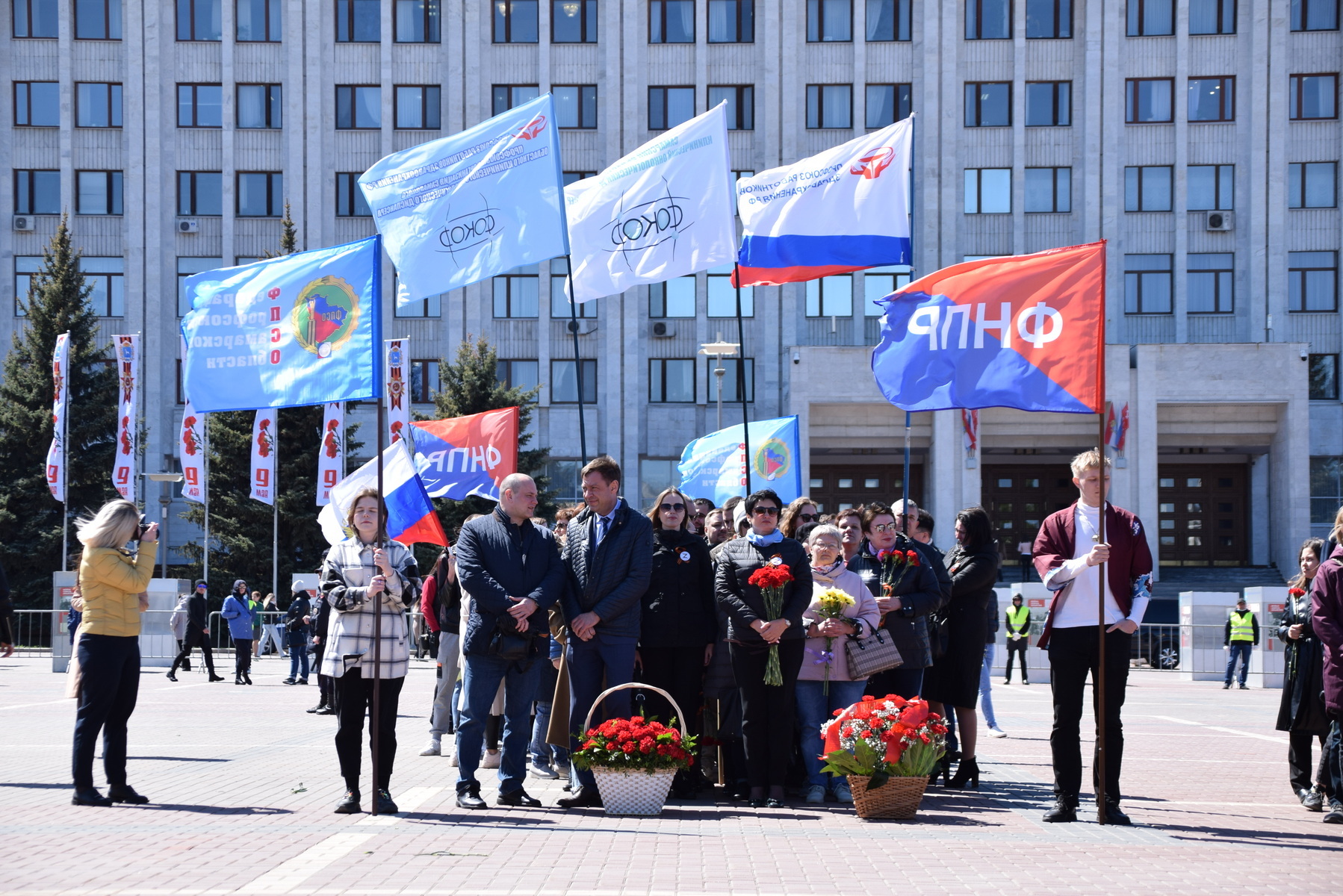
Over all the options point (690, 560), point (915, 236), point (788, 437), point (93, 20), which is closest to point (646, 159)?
point (690, 560)

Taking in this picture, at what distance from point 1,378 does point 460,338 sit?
15174mm

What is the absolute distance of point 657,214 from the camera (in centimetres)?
1360

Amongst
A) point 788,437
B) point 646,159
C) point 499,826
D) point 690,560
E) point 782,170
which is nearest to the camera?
point 499,826

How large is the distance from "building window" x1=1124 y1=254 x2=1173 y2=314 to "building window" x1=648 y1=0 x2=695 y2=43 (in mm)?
16322

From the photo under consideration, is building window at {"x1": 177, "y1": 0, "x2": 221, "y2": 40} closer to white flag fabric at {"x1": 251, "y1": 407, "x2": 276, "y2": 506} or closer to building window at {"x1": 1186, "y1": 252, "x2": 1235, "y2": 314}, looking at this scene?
white flag fabric at {"x1": 251, "y1": 407, "x2": 276, "y2": 506}

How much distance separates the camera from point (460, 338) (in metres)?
49.6

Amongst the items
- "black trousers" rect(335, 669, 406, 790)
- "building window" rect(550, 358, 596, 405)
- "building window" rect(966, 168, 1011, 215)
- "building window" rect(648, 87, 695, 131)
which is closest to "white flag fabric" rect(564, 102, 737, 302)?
"black trousers" rect(335, 669, 406, 790)

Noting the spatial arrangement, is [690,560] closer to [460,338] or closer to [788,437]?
[788,437]

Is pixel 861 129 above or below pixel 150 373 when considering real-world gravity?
above

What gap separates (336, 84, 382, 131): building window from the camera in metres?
50.3

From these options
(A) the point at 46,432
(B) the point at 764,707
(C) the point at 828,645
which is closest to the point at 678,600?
(B) the point at 764,707

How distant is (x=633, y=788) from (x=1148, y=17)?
151ft

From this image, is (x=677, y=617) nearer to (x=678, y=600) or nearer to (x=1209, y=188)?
(x=678, y=600)

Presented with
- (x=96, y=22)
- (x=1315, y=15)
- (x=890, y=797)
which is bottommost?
(x=890, y=797)
